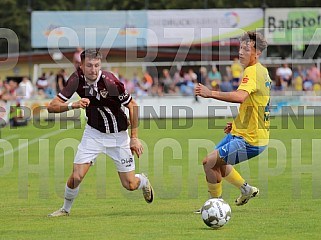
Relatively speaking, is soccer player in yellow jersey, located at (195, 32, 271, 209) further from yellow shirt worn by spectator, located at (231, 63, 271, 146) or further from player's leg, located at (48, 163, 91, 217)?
player's leg, located at (48, 163, 91, 217)

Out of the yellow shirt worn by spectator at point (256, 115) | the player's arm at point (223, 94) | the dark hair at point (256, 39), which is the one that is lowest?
the yellow shirt worn by spectator at point (256, 115)

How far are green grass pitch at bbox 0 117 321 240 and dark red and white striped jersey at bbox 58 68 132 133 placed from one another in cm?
122

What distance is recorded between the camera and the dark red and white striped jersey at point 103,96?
1102 centimetres

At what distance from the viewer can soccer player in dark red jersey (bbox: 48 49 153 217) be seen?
1092 cm

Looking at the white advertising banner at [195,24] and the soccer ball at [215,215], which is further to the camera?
the white advertising banner at [195,24]

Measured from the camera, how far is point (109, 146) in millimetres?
11352

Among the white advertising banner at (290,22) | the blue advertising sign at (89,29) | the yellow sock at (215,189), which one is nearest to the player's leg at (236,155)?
the yellow sock at (215,189)

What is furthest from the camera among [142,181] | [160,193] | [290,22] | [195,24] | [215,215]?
[195,24]

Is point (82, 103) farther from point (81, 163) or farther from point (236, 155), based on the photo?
point (236, 155)

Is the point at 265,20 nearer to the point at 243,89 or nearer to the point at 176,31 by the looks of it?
the point at 176,31

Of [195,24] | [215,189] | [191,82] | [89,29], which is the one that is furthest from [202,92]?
[195,24]

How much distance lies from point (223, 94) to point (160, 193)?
3.85 meters

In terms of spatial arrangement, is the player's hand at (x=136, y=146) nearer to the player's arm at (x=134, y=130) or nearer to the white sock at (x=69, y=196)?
the player's arm at (x=134, y=130)

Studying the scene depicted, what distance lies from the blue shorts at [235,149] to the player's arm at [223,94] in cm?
76
